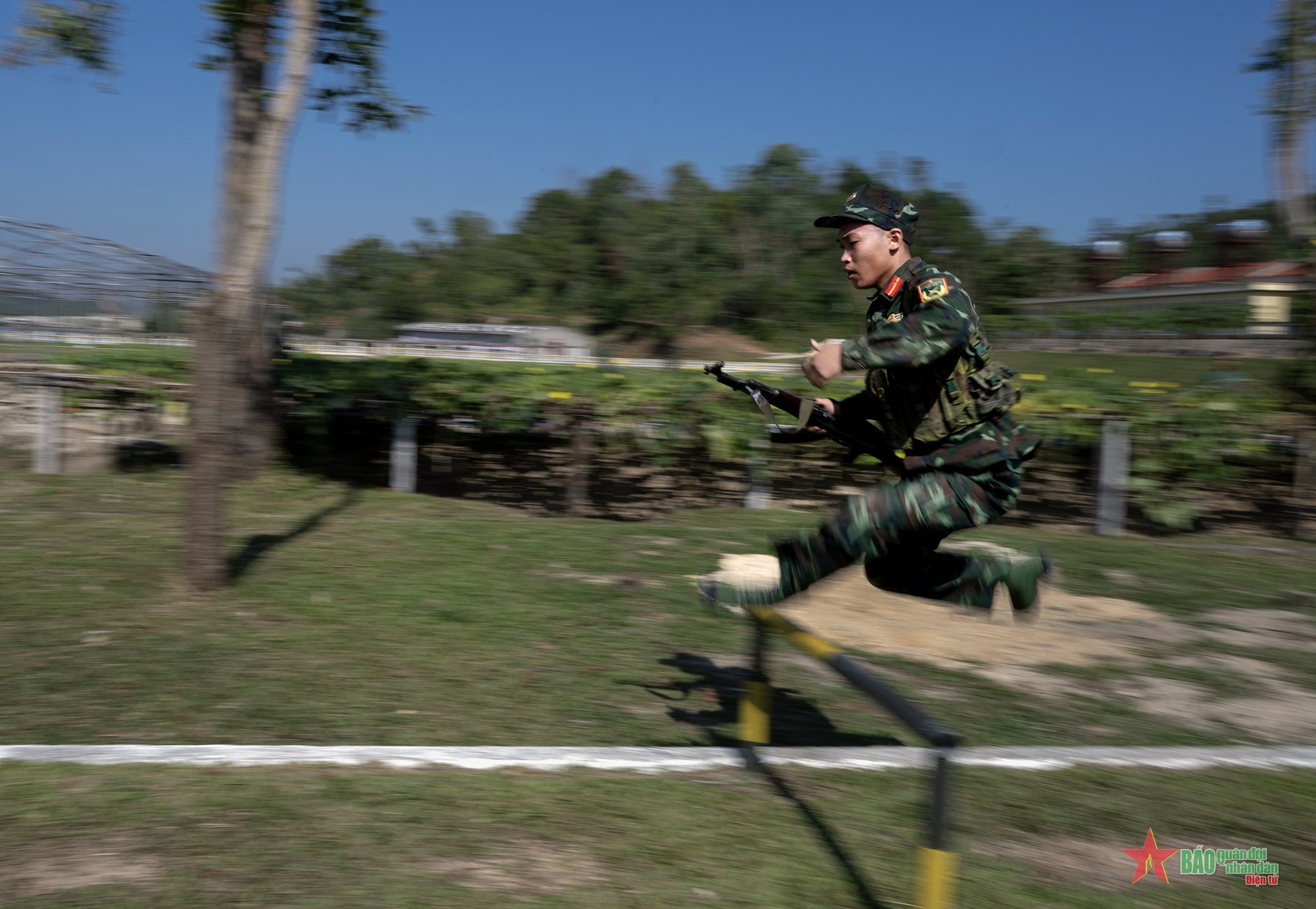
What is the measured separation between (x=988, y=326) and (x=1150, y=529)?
3.87 metres

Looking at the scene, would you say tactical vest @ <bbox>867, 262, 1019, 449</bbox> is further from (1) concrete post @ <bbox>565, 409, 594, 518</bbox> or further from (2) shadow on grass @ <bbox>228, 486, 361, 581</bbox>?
(1) concrete post @ <bbox>565, 409, 594, 518</bbox>

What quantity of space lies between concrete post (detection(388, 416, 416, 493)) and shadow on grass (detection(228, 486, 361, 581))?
0.60 meters

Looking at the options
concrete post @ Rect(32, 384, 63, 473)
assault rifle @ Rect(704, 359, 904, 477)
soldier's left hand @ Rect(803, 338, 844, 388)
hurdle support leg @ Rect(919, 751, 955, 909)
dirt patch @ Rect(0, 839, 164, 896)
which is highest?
soldier's left hand @ Rect(803, 338, 844, 388)

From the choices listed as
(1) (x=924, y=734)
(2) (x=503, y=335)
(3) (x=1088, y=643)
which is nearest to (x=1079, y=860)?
(1) (x=924, y=734)

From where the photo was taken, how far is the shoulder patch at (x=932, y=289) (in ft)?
10.9

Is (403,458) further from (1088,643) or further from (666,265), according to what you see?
(666,265)

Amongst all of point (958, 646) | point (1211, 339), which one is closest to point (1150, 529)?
point (1211, 339)

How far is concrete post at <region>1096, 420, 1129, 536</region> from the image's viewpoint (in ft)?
33.1

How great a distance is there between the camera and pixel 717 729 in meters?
4.57

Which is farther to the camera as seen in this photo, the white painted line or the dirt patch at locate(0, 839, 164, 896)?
the white painted line

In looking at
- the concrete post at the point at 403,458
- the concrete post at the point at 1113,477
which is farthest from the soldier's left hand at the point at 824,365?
the concrete post at the point at 1113,477

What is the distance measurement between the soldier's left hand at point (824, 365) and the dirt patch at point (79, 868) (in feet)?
7.59

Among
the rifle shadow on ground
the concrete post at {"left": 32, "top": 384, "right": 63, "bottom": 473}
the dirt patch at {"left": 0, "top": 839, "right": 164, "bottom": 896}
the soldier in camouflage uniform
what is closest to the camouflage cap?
the soldier in camouflage uniform

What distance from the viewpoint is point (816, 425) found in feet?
12.3
